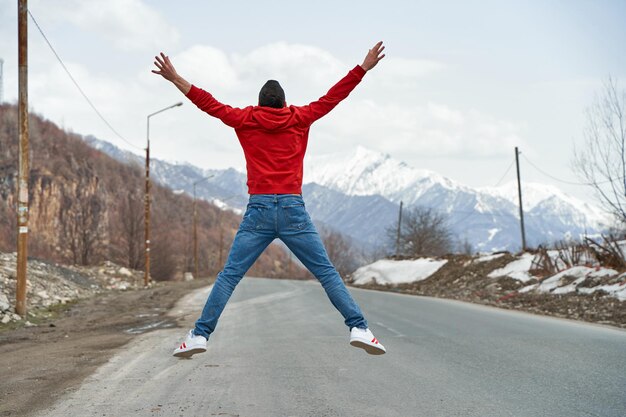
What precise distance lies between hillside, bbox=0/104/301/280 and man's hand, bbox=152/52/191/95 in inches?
1409

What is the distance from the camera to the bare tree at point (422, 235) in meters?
76.1

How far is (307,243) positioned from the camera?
5000 millimetres

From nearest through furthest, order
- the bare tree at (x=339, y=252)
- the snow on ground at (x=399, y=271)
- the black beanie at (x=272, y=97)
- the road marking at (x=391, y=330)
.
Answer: the black beanie at (x=272, y=97) → the road marking at (x=391, y=330) → the snow on ground at (x=399, y=271) → the bare tree at (x=339, y=252)

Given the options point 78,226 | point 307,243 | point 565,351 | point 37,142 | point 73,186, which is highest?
point 37,142

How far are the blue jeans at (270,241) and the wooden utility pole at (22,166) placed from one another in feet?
35.4

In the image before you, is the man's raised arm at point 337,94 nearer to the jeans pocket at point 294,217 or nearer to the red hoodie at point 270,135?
the red hoodie at point 270,135

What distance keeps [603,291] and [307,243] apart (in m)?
14.6

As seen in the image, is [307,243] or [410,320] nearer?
[307,243]

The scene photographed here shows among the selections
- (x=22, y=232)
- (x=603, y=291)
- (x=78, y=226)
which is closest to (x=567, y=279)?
(x=603, y=291)

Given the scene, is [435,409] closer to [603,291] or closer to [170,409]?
[170,409]

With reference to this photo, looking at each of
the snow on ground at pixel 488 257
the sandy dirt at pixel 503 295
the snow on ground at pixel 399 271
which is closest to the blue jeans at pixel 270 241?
the sandy dirt at pixel 503 295

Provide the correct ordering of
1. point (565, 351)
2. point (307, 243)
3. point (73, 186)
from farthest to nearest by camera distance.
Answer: point (73, 186) < point (565, 351) < point (307, 243)

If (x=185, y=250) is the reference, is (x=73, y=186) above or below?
above

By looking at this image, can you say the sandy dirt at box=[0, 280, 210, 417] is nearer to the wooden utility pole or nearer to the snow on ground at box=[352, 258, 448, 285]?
the wooden utility pole
